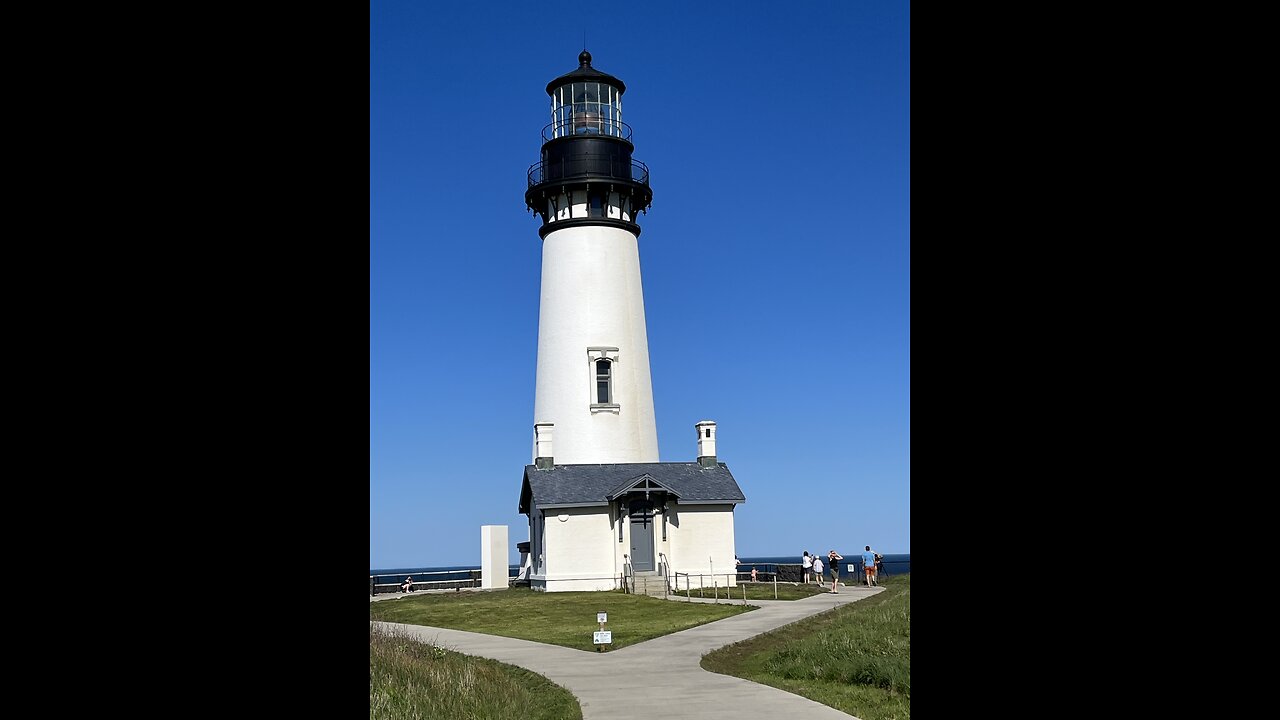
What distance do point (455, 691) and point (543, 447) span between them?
84.0ft

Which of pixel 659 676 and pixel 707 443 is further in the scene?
pixel 707 443

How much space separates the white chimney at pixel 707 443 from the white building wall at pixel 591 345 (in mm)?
1669

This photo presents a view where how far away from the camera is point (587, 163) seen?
39250 millimetres

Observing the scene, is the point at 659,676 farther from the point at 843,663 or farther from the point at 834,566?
the point at 834,566

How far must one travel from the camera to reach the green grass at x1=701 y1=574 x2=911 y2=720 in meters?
12.5

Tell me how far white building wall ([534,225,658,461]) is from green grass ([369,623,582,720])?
22.5 metres

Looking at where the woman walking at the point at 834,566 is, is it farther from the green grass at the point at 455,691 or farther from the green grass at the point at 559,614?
the green grass at the point at 455,691

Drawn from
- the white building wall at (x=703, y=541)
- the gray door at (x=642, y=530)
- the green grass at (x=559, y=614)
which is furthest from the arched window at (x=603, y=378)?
the green grass at (x=559, y=614)

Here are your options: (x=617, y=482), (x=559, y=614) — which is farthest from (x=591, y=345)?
(x=559, y=614)

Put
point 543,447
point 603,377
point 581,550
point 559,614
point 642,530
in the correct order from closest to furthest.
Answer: point 559,614 → point 581,550 → point 642,530 → point 543,447 → point 603,377

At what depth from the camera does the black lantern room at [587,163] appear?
38938 millimetres
